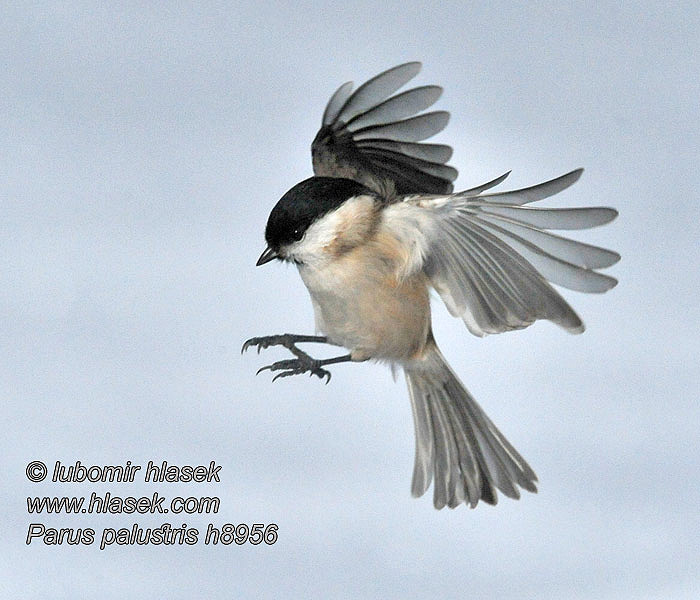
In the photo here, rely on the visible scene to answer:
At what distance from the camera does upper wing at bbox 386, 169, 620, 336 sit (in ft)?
5.59

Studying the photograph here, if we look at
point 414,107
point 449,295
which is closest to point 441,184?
point 414,107

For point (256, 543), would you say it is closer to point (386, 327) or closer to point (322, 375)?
point (322, 375)

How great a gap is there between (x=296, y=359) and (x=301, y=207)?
498 millimetres

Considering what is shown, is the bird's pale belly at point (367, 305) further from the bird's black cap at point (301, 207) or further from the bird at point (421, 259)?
the bird's black cap at point (301, 207)

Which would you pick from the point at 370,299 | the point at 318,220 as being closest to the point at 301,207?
the point at 318,220

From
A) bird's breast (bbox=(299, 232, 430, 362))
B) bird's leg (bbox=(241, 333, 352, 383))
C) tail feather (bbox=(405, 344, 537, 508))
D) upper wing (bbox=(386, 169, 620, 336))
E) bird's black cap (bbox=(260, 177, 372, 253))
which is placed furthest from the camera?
tail feather (bbox=(405, 344, 537, 508))

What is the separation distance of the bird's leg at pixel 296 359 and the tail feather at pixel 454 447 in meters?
0.27

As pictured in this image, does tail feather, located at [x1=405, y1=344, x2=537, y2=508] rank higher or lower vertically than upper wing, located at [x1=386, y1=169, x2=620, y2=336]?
lower

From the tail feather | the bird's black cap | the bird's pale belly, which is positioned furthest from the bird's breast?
the tail feather

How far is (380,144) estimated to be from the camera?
2.35 metres

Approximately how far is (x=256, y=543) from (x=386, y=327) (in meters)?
0.61

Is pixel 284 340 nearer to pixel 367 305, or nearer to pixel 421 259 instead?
pixel 367 305

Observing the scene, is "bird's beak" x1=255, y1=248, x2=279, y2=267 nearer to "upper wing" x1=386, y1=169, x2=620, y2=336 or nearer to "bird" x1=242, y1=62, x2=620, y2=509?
"bird" x1=242, y1=62, x2=620, y2=509

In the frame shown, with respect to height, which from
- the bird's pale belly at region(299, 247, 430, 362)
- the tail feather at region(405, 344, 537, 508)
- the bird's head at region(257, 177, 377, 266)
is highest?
the bird's head at region(257, 177, 377, 266)
